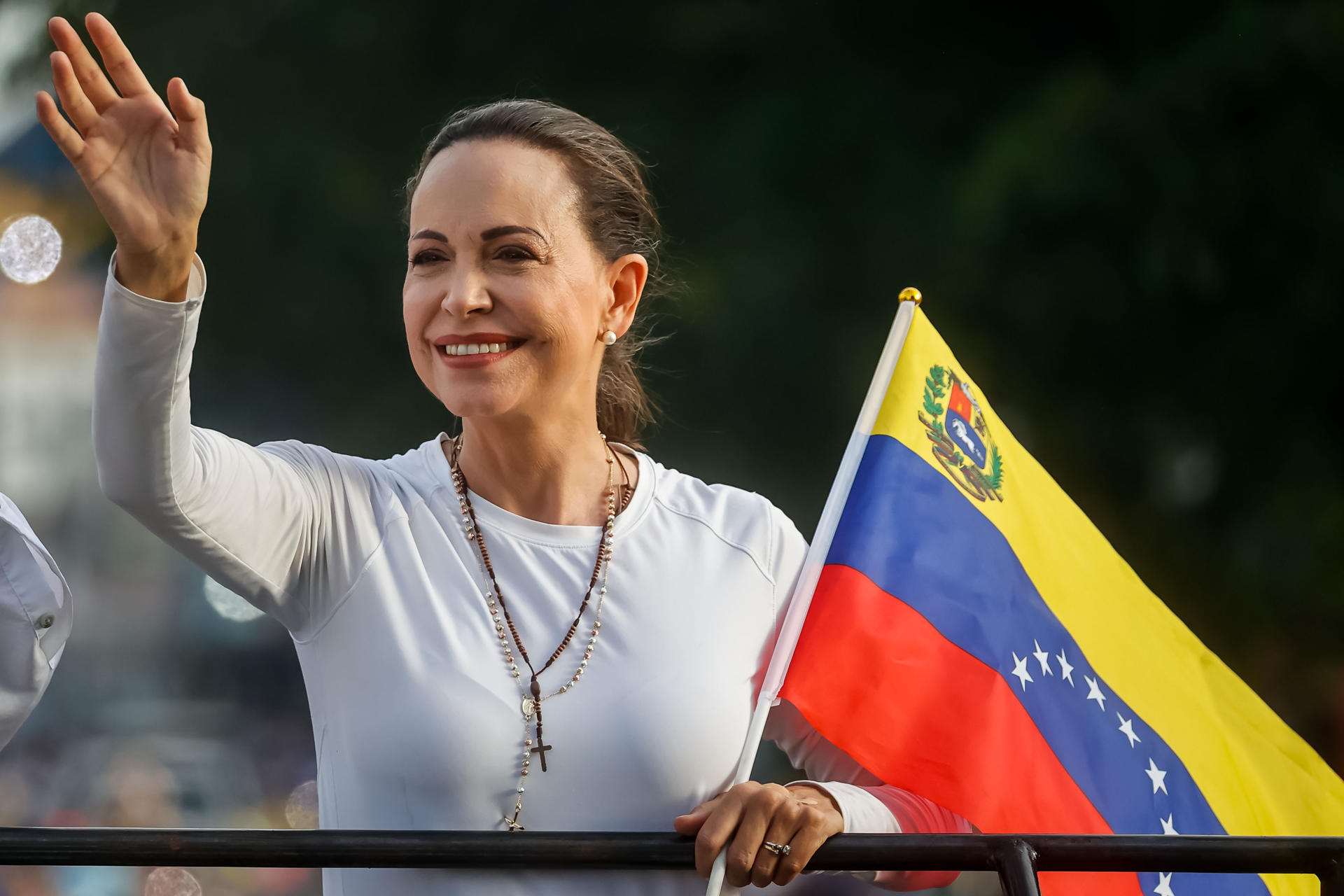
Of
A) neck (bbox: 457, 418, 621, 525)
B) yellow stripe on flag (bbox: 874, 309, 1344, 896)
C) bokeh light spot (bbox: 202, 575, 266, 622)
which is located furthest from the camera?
bokeh light spot (bbox: 202, 575, 266, 622)

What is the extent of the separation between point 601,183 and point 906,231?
3.24 metres

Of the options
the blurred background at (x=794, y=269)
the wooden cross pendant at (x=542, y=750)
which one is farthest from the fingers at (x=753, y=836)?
the blurred background at (x=794, y=269)

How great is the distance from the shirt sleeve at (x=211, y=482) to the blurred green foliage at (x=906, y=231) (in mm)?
2839

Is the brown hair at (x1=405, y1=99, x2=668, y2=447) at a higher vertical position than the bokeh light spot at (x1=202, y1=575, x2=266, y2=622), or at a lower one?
higher

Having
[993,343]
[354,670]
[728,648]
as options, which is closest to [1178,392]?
[993,343]

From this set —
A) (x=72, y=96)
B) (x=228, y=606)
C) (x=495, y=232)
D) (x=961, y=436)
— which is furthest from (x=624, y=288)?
(x=228, y=606)

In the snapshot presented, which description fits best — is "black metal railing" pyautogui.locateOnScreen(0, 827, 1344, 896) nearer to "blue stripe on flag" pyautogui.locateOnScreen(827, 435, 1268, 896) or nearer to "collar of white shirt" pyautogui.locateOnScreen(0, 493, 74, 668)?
"collar of white shirt" pyautogui.locateOnScreen(0, 493, 74, 668)

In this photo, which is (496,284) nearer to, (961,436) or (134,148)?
(134,148)

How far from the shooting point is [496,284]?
59.2 inches

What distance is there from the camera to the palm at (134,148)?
1162 millimetres

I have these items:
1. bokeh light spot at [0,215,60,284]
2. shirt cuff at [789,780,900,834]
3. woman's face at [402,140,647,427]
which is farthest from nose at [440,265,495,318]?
bokeh light spot at [0,215,60,284]

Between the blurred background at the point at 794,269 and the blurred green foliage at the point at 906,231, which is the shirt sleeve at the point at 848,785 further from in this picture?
the blurred background at the point at 794,269

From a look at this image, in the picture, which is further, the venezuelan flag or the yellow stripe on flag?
the yellow stripe on flag

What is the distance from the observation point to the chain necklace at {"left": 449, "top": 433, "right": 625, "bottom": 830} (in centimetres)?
139
